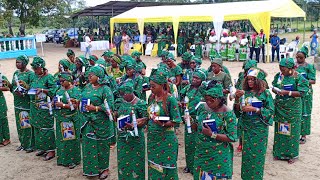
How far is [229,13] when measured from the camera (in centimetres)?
1748

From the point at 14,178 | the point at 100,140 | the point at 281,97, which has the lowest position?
the point at 14,178

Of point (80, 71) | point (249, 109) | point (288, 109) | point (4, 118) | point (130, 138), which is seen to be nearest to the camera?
point (130, 138)

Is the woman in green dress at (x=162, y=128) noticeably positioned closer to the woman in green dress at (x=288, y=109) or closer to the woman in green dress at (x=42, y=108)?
the woman in green dress at (x=288, y=109)

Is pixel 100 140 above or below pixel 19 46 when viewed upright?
below

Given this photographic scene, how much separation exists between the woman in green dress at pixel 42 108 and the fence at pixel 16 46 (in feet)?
53.0

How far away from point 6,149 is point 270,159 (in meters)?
5.02

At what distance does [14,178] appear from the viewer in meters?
6.11

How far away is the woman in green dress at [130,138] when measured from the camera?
4.62m

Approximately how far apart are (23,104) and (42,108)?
670 mm

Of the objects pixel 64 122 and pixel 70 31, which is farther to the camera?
pixel 70 31

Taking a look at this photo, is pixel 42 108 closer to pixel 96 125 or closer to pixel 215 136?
pixel 96 125

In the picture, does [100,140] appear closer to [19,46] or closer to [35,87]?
[35,87]

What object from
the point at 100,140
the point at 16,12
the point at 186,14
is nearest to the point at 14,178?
the point at 100,140

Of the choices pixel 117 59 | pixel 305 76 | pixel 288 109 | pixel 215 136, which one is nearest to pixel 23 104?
pixel 117 59
